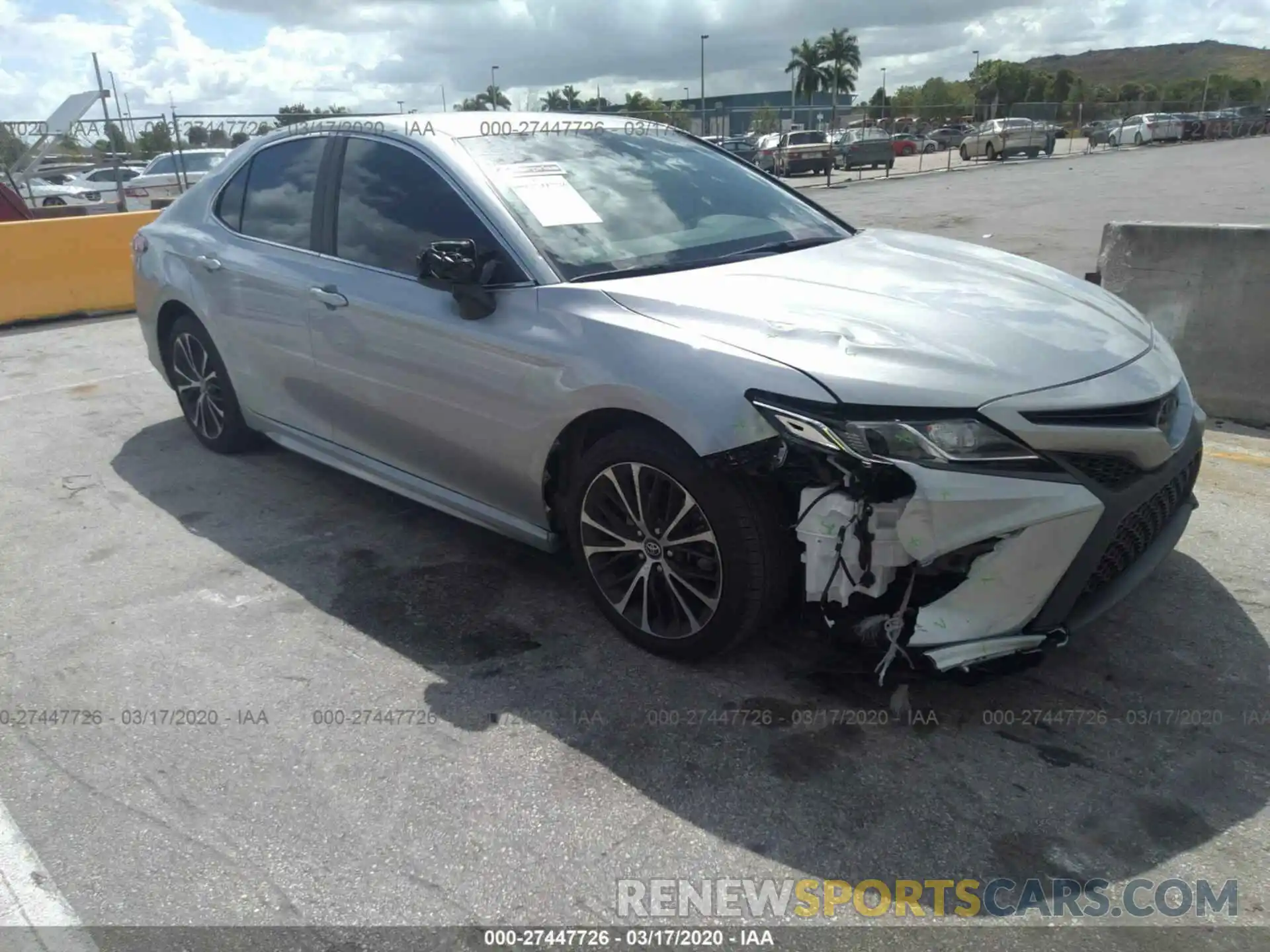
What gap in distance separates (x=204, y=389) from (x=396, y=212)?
202cm

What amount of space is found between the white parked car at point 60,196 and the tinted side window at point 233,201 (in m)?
14.1

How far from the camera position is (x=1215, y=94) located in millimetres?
68812

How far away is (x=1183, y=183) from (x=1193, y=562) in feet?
77.4

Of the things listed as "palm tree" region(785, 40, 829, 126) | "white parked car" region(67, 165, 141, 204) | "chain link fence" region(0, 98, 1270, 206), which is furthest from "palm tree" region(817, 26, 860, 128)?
"white parked car" region(67, 165, 141, 204)

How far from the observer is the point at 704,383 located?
2850 millimetres

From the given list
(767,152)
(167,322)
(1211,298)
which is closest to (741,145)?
(767,152)

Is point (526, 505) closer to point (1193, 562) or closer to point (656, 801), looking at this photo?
point (656, 801)

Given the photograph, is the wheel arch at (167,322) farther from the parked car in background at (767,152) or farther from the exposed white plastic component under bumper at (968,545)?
the parked car in background at (767,152)

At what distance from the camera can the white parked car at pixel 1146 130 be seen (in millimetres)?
47281

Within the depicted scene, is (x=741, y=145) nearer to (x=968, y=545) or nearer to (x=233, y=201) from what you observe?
(x=233, y=201)

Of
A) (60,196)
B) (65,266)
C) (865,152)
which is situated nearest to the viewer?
(65,266)

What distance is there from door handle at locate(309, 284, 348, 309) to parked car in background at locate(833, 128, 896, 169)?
104 ft

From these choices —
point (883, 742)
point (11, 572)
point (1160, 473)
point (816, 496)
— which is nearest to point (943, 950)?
point (883, 742)

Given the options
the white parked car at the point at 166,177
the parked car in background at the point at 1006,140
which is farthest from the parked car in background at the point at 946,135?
the white parked car at the point at 166,177
